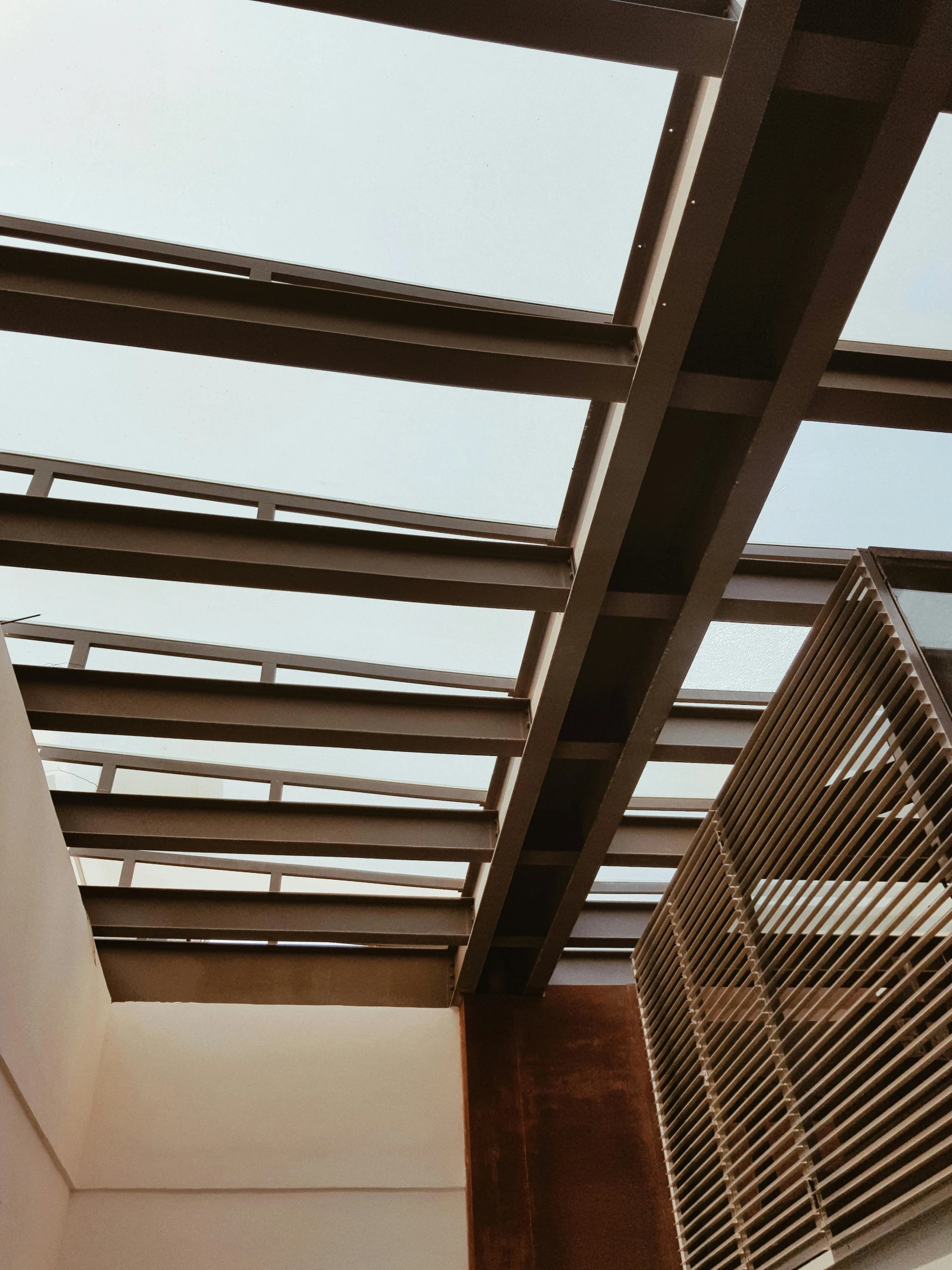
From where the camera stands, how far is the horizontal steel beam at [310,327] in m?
3.49

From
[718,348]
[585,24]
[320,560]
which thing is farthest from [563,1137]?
[585,24]

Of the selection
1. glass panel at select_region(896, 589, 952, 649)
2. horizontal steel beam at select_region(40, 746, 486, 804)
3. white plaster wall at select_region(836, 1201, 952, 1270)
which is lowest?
white plaster wall at select_region(836, 1201, 952, 1270)

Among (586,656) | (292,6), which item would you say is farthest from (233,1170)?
(292,6)

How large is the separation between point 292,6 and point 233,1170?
7.27 meters

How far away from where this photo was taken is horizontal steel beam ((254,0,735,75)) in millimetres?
2703

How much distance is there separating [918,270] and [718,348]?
76 cm

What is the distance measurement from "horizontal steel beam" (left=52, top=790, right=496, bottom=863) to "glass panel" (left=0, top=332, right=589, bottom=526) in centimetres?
260

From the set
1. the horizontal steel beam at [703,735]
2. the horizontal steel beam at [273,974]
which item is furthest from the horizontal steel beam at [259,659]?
the horizontal steel beam at [273,974]

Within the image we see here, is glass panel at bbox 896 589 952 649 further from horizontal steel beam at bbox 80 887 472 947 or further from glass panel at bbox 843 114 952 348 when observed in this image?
horizontal steel beam at bbox 80 887 472 947

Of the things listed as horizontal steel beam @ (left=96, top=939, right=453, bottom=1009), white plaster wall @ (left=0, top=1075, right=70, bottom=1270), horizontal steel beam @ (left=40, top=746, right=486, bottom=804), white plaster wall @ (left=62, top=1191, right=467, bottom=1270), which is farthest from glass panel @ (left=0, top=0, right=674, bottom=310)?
white plaster wall @ (left=62, top=1191, right=467, bottom=1270)

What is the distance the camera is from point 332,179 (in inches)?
136

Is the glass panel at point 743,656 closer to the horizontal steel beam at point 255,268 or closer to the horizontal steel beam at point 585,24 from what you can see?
the horizontal steel beam at point 255,268

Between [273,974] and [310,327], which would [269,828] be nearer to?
[273,974]

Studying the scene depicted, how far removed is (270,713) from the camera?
5.59m
